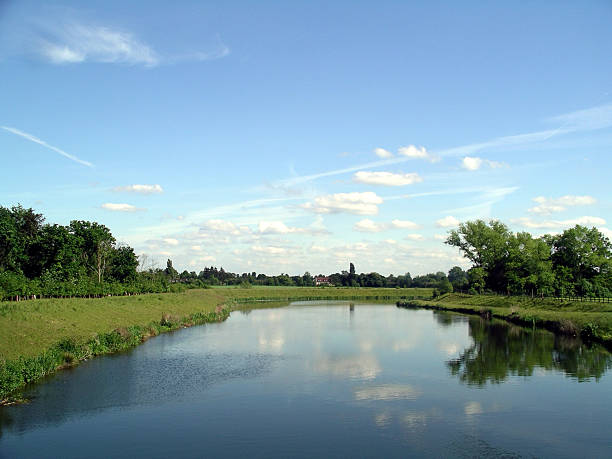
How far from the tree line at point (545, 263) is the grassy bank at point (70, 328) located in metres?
51.4

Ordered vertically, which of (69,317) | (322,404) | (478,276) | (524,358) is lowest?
(322,404)

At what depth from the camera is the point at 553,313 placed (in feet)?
187

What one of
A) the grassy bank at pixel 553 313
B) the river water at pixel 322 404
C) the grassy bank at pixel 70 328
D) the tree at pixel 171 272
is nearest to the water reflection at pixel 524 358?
the river water at pixel 322 404

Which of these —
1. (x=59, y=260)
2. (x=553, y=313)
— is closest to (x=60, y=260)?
(x=59, y=260)

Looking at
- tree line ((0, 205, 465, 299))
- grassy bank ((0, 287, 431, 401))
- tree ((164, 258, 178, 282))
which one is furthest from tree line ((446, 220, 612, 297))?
tree ((164, 258, 178, 282))

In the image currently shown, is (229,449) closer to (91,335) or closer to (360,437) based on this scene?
(360,437)

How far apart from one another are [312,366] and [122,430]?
15.7 meters

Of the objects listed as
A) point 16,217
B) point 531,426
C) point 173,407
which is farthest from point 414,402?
point 16,217

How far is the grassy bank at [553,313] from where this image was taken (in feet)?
148

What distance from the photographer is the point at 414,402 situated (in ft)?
80.5

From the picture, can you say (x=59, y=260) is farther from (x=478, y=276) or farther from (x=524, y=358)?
(x=478, y=276)

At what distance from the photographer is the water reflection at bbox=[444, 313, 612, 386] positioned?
31592 millimetres

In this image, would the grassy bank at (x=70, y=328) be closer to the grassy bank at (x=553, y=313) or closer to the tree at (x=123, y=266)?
the tree at (x=123, y=266)

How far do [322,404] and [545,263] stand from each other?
2505 inches
